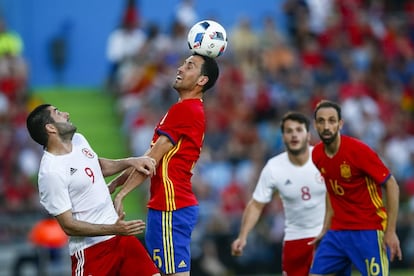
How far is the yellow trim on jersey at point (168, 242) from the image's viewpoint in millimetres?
9039

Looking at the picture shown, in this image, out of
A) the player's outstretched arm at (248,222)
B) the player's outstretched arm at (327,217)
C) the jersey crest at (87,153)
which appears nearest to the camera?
the jersey crest at (87,153)

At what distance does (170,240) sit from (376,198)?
7.30 ft

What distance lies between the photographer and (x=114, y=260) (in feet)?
29.9

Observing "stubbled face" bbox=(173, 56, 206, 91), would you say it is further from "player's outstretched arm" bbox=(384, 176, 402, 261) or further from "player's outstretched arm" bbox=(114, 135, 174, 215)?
"player's outstretched arm" bbox=(384, 176, 402, 261)

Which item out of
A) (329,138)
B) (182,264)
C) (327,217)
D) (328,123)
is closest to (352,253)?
(327,217)

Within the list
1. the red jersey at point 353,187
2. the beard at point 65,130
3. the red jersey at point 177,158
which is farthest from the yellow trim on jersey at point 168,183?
the red jersey at point 353,187

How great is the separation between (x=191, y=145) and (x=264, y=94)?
1038cm

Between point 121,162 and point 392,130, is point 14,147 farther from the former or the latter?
point 121,162

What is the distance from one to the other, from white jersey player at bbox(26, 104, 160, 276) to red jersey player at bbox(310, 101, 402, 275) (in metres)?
1.98

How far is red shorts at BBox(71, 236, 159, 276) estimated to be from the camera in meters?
9.05

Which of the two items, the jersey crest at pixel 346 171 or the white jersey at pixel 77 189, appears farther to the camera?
the jersey crest at pixel 346 171

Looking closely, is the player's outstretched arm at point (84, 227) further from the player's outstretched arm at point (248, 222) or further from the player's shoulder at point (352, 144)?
the player's shoulder at point (352, 144)

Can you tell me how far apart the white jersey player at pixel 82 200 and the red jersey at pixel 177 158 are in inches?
9.3

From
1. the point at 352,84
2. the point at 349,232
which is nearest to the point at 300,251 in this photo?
the point at 349,232
